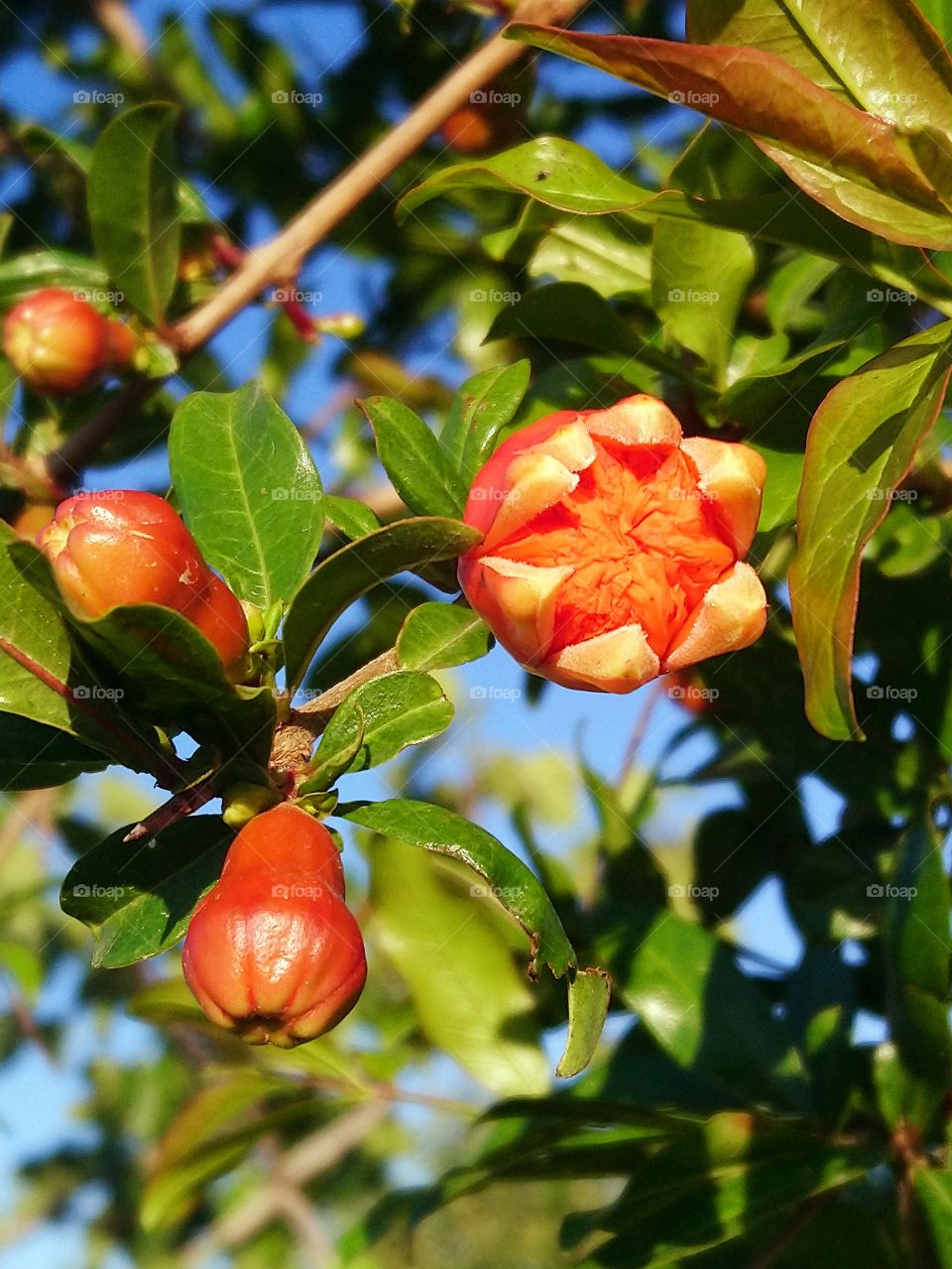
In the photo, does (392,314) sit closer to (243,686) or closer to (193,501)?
(193,501)

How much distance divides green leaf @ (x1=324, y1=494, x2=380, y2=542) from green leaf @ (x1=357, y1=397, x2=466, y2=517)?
78 mm

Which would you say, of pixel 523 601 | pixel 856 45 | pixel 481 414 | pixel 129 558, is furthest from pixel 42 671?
pixel 856 45

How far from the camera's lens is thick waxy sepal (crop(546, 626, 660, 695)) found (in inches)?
32.4

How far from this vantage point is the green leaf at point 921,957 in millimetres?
1163

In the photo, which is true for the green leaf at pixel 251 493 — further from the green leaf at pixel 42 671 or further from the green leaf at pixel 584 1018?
the green leaf at pixel 584 1018

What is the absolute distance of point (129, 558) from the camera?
793mm

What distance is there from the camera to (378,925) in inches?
58.9

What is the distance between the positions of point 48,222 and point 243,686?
1.45m

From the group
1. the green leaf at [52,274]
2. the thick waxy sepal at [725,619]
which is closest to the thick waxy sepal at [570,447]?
the thick waxy sepal at [725,619]

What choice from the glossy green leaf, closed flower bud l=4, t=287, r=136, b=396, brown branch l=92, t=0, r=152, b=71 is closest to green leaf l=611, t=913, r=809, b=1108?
the glossy green leaf

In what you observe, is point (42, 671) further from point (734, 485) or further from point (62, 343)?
point (62, 343)

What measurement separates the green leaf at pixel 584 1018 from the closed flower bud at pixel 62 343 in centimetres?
112

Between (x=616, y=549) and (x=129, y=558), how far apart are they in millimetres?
336

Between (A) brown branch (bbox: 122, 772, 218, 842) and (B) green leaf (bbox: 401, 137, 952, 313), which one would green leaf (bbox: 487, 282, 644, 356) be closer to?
(B) green leaf (bbox: 401, 137, 952, 313)
